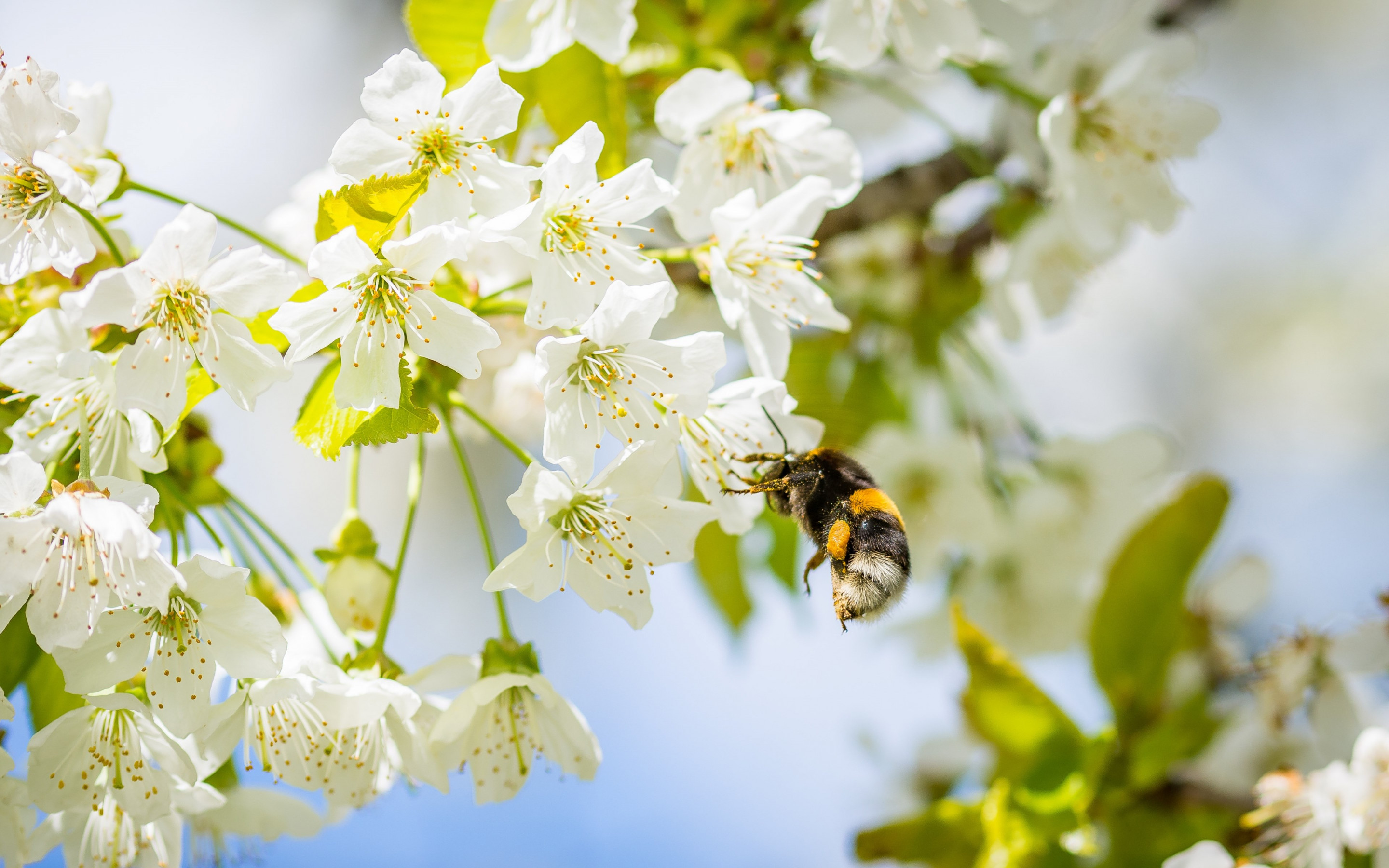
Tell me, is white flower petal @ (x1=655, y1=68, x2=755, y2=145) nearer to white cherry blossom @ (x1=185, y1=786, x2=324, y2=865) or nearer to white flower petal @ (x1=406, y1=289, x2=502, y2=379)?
white flower petal @ (x1=406, y1=289, x2=502, y2=379)

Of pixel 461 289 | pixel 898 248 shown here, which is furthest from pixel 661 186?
pixel 898 248

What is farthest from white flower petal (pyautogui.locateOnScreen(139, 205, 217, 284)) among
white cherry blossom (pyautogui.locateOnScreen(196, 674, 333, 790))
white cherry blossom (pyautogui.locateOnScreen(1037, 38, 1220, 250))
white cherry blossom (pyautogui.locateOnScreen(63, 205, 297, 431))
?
white cherry blossom (pyautogui.locateOnScreen(1037, 38, 1220, 250))

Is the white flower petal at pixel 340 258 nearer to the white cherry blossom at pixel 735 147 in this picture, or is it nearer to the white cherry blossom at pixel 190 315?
the white cherry blossom at pixel 190 315

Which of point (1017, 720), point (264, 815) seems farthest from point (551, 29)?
point (1017, 720)

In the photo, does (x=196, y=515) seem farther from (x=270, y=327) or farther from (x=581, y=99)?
(x=581, y=99)

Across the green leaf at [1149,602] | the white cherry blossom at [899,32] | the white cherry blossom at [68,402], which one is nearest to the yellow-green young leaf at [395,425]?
the white cherry blossom at [68,402]

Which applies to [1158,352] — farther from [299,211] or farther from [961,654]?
[299,211]
